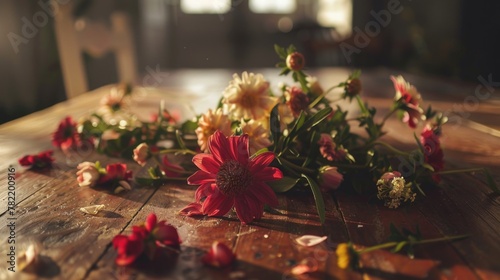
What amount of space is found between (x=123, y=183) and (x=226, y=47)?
596 centimetres

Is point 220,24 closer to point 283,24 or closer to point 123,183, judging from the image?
point 283,24

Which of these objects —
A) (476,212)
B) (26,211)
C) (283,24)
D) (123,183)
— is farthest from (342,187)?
(283,24)

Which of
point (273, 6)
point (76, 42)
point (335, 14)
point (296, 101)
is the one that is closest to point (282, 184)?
point (296, 101)

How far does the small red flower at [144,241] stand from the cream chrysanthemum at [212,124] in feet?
0.84

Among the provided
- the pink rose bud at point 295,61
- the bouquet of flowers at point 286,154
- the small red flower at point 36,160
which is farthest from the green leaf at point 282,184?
the small red flower at point 36,160

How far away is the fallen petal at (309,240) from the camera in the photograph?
58 centimetres

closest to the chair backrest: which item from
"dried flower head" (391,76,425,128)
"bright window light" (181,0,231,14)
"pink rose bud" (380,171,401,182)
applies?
"dried flower head" (391,76,425,128)

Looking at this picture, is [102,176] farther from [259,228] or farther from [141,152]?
[259,228]

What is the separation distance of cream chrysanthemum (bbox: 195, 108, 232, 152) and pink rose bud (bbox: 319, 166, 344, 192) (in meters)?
0.16

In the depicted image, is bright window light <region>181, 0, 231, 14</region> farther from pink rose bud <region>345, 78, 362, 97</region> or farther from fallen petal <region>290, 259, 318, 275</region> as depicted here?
fallen petal <region>290, 259, 318, 275</region>

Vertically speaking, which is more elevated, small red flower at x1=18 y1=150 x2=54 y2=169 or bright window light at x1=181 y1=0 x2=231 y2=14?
small red flower at x1=18 y1=150 x2=54 y2=169

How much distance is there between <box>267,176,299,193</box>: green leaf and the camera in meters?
0.71

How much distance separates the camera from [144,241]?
0.54 m

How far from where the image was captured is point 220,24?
6.51 m
